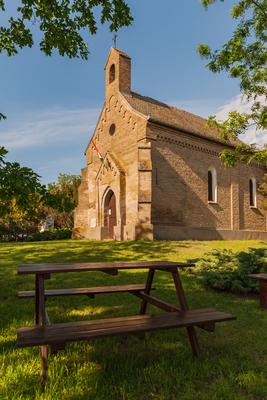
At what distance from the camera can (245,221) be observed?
26.2 m

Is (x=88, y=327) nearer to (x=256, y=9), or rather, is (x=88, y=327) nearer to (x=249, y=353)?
(x=249, y=353)

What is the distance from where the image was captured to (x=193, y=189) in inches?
873

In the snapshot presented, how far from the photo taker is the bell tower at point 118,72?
75.0 ft

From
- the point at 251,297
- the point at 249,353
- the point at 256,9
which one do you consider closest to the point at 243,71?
the point at 256,9

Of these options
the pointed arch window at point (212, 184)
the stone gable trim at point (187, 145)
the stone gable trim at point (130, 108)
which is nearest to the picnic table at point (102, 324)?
the stone gable trim at point (130, 108)

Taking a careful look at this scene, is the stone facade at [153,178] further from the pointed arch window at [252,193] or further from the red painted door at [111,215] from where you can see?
the pointed arch window at [252,193]

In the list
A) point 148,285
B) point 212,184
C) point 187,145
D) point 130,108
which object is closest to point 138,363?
point 148,285

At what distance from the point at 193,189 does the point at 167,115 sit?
583cm

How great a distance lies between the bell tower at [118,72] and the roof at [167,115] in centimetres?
74

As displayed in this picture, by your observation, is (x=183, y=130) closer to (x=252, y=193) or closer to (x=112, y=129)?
(x=112, y=129)

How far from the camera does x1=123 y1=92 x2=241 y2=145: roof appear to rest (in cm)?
2153

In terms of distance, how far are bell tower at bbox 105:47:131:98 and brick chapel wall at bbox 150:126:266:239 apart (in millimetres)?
5108

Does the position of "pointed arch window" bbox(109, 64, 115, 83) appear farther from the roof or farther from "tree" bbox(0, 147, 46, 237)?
"tree" bbox(0, 147, 46, 237)

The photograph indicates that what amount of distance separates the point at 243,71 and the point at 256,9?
2.35 metres
